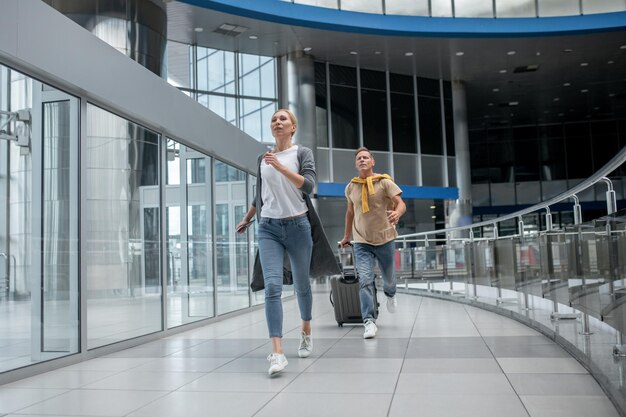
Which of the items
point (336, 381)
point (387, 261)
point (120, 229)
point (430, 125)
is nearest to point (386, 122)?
point (430, 125)

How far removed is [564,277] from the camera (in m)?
4.83

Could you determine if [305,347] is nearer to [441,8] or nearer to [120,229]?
[120,229]

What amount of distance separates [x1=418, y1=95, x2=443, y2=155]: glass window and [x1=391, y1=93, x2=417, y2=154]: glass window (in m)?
0.38

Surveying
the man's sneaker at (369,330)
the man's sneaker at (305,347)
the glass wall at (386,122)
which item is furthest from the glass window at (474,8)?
the man's sneaker at (305,347)

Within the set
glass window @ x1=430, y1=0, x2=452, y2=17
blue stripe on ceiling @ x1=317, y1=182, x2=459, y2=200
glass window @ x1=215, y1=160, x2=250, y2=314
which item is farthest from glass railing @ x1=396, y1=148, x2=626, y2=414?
glass window @ x1=430, y1=0, x2=452, y2=17

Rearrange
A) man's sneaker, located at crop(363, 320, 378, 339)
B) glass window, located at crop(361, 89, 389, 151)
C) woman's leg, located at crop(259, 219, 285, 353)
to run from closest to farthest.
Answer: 1. woman's leg, located at crop(259, 219, 285, 353)
2. man's sneaker, located at crop(363, 320, 378, 339)
3. glass window, located at crop(361, 89, 389, 151)

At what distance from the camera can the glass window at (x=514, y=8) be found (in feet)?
65.4

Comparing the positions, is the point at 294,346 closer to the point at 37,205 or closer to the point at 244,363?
the point at 244,363

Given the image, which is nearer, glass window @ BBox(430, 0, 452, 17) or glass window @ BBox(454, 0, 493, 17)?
glass window @ BBox(454, 0, 493, 17)

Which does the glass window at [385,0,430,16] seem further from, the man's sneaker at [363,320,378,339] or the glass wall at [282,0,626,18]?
the man's sneaker at [363,320,378,339]

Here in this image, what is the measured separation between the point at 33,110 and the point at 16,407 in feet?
7.45

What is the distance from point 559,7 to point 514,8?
1374 mm

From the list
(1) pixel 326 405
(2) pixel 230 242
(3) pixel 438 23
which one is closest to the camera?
(1) pixel 326 405

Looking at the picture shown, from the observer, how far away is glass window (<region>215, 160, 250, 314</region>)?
27.2ft
